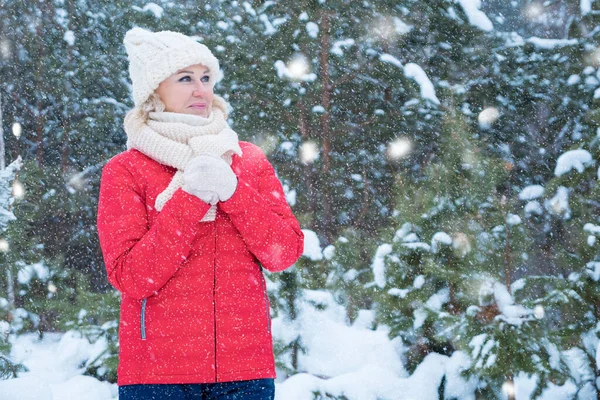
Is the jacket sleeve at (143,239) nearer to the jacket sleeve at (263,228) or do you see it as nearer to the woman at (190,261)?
the woman at (190,261)

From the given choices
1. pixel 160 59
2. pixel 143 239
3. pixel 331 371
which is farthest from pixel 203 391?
pixel 331 371

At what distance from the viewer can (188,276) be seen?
6.61 ft

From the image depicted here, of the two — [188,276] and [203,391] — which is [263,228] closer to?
[188,276]

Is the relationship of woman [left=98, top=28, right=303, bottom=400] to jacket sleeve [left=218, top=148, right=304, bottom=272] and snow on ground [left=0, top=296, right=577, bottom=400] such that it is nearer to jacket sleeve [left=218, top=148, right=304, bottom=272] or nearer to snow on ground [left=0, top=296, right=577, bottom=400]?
jacket sleeve [left=218, top=148, right=304, bottom=272]

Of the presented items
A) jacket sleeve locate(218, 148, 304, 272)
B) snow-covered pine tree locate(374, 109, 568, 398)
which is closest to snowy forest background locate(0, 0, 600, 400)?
snow-covered pine tree locate(374, 109, 568, 398)

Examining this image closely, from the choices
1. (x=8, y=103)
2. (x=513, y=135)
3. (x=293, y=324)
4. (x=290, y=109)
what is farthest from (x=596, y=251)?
(x=8, y=103)

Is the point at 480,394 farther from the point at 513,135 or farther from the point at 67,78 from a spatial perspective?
the point at 67,78

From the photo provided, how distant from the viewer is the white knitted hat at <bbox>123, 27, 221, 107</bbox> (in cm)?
230

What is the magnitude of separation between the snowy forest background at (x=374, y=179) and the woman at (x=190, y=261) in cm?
260

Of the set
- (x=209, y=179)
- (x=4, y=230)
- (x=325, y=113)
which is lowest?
(x=325, y=113)

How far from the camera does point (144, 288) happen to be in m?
1.94

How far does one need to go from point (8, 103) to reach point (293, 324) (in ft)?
29.8

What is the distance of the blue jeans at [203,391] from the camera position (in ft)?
6.40

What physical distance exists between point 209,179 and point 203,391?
68 centimetres
